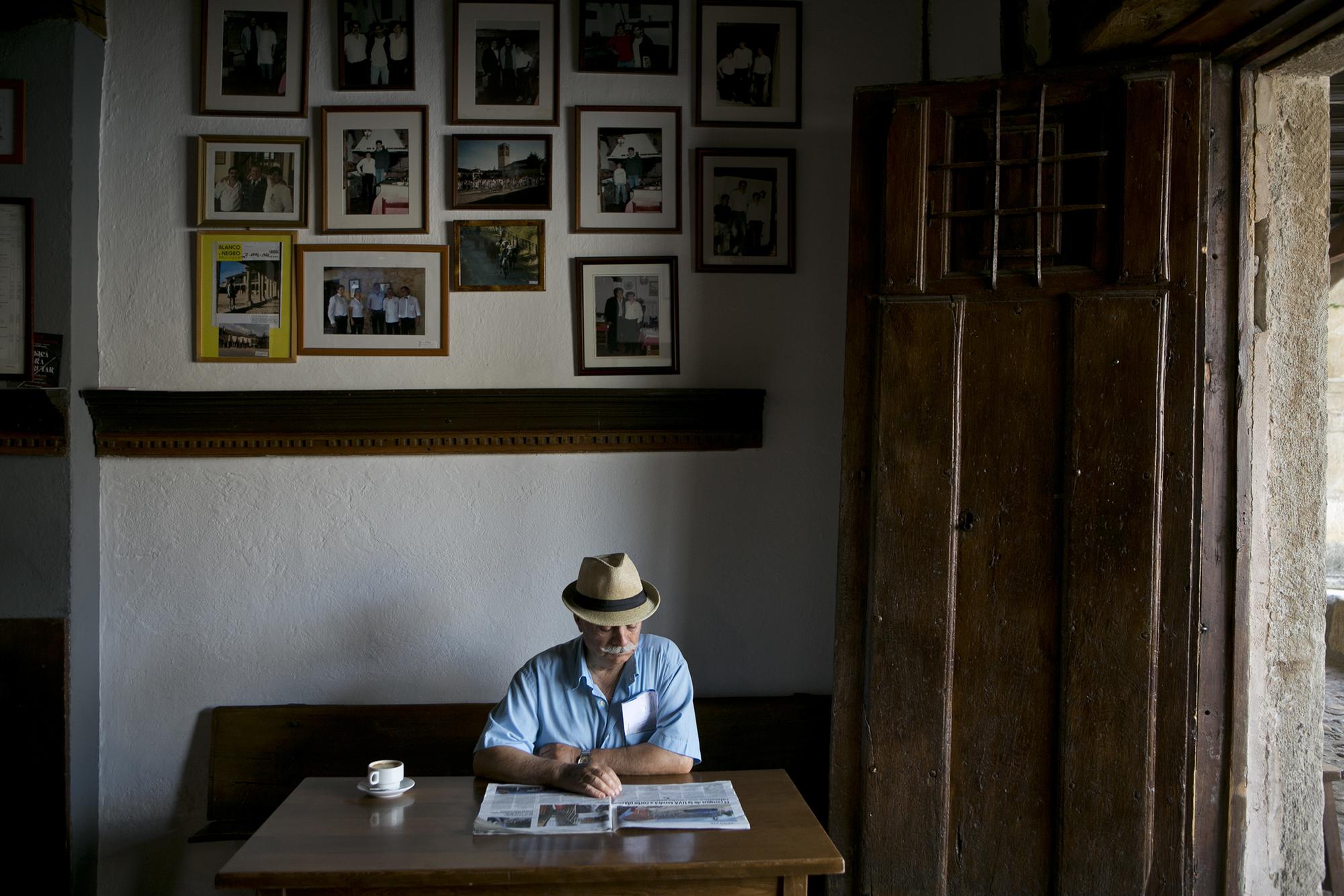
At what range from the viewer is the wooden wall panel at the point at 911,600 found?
2566mm

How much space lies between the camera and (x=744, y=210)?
123 inches

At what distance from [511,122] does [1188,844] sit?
2925mm

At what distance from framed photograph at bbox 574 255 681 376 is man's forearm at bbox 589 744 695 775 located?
1.25 meters

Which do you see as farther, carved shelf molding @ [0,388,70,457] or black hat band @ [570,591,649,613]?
carved shelf molding @ [0,388,70,457]

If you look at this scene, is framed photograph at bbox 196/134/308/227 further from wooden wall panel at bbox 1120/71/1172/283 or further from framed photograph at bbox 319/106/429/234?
wooden wall panel at bbox 1120/71/1172/283

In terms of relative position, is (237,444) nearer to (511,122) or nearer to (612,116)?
(511,122)

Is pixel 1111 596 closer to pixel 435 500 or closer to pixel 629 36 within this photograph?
pixel 435 500

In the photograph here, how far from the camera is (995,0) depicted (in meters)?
3.03

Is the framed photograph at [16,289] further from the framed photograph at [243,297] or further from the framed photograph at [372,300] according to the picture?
the framed photograph at [372,300]

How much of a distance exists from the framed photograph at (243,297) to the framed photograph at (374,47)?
1.95 ft

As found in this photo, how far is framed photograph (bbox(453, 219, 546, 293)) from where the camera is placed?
122 inches

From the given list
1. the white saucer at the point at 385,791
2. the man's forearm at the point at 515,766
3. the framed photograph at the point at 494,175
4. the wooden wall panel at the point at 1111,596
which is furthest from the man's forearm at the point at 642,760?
the framed photograph at the point at 494,175

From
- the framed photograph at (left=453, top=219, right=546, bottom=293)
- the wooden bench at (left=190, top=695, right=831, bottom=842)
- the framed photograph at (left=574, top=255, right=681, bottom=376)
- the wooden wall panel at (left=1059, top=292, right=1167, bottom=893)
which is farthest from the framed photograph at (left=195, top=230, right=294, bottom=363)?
the wooden wall panel at (left=1059, top=292, right=1167, bottom=893)

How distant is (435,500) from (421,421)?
0.89 ft
